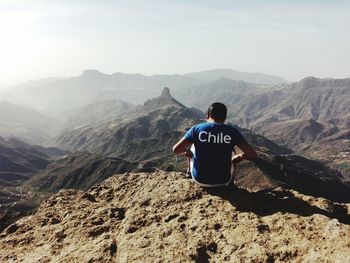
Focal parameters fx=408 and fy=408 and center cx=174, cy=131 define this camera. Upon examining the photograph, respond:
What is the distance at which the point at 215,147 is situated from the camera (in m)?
12.2

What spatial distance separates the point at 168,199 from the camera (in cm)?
1265

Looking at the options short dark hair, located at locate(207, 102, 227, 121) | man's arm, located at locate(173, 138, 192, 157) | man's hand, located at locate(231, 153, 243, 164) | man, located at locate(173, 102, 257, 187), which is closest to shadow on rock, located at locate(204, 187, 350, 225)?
man, located at locate(173, 102, 257, 187)

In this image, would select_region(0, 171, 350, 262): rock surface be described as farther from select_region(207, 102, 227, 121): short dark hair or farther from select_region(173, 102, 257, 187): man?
select_region(207, 102, 227, 121): short dark hair

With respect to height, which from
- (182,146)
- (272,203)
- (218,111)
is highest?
(218,111)

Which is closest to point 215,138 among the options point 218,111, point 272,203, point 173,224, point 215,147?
point 215,147

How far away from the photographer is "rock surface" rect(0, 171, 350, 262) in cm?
905

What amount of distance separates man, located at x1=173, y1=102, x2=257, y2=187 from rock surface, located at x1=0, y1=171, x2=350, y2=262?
57cm

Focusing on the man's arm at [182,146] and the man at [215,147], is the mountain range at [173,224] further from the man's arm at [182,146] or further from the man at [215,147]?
the man's arm at [182,146]

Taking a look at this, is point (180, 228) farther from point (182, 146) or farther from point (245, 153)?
point (245, 153)

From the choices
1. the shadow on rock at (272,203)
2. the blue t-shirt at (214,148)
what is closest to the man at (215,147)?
the blue t-shirt at (214,148)

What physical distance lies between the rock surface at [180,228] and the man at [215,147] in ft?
1.88

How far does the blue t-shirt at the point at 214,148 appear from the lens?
12.0 meters

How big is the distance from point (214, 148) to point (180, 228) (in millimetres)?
2707

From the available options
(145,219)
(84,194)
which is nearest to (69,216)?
(84,194)
